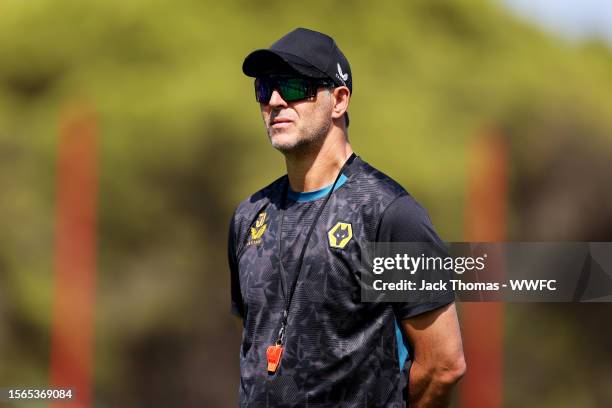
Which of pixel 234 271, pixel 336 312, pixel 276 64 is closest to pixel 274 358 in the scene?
pixel 336 312

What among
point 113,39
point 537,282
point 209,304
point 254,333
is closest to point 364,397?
point 254,333

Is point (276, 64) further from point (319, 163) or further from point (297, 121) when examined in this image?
point (319, 163)

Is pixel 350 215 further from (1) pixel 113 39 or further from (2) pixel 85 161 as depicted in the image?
(1) pixel 113 39

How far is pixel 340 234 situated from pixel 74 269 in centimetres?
371

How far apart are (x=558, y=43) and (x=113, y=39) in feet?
10.7

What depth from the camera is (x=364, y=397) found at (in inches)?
104

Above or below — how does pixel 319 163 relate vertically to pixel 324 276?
above

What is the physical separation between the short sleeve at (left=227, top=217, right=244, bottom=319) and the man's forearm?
72cm

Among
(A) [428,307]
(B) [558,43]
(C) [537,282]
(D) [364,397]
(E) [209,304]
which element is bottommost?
(D) [364,397]

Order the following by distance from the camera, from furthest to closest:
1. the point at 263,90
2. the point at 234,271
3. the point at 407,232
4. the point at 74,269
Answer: the point at 74,269 → the point at 234,271 → the point at 263,90 → the point at 407,232

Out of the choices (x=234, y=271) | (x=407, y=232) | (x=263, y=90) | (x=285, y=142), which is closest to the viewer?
(x=407, y=232)

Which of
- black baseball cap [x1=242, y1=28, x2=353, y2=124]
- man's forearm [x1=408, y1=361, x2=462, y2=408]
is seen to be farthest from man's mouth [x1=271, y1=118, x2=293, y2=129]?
man's forearm [x1=408, y1=361, x2=462, y2=408]

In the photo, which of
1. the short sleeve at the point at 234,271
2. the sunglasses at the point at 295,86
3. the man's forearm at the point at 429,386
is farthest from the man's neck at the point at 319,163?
the man's forearm at the point at 429,386

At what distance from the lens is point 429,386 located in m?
2.73
